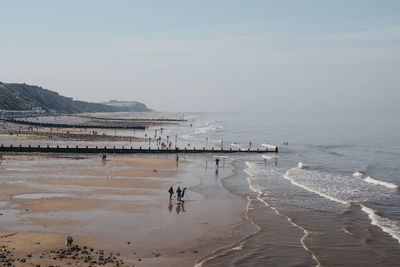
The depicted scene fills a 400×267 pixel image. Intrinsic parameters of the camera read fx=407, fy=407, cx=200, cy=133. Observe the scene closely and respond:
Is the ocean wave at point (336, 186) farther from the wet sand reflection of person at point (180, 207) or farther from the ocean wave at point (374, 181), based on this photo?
the wet sand reflection of person at point (180, 207)

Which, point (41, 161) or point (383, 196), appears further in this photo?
point (41, 161)

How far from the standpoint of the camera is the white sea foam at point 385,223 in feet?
69.1

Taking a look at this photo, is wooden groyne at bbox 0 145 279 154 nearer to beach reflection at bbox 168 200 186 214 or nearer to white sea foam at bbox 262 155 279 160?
white sea foam at bbox 262 155 279 160

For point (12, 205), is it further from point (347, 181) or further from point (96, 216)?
point (347, 181)

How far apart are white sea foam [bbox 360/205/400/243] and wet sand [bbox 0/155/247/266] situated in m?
7.58

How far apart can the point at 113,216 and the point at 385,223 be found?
1535 cm

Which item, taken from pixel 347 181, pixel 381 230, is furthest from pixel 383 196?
pixel 381 230

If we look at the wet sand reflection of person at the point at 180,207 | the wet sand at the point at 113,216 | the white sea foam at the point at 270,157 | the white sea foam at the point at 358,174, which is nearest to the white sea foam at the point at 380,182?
the white sea foam at the point at 358,174

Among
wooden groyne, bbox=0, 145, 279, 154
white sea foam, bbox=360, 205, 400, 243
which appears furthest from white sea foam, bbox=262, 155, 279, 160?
white sea foam, bbox=360, 205, 400, 243

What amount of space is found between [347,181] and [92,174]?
78.2 ft

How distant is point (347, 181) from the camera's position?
126ft

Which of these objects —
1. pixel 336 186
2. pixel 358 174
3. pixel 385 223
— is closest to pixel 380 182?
pixel 358 174

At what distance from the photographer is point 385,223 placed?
2311 cm

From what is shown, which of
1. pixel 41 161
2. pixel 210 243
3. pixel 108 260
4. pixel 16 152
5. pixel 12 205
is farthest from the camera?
pixel 16 152
